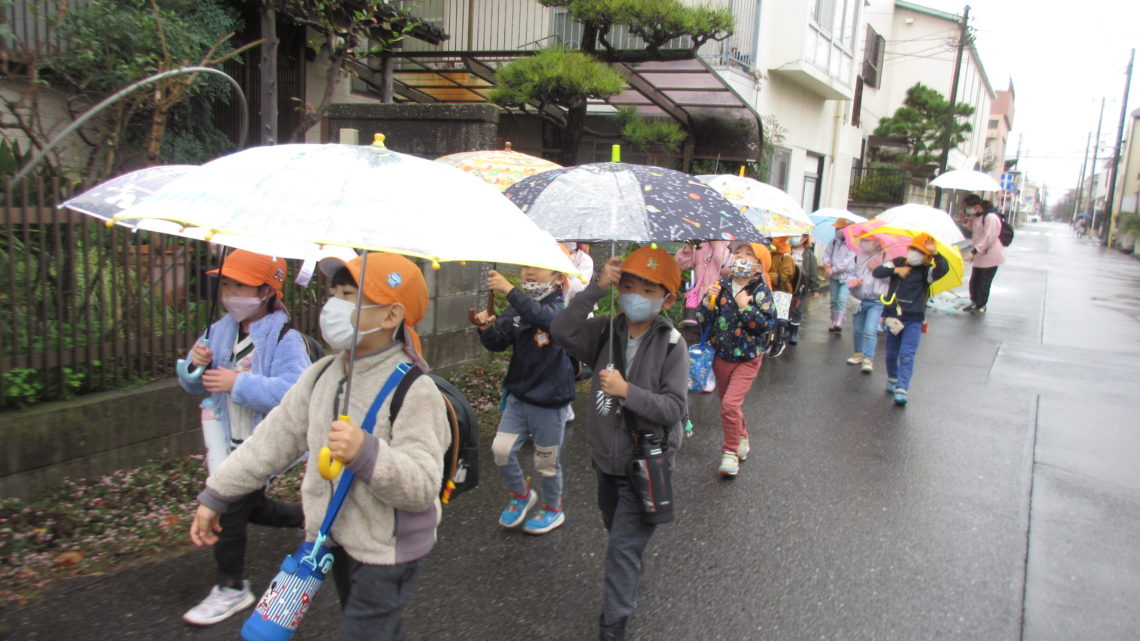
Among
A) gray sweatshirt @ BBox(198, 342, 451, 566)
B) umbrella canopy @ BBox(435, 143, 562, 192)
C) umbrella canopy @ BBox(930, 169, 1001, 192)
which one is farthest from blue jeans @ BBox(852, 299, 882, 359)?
gray sweatshirt @ BBox(198, 342, 451, 566)

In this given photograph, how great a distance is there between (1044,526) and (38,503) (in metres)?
5.52

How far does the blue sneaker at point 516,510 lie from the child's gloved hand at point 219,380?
1.73 m

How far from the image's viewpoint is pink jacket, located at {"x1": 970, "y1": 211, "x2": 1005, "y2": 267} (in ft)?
40.0

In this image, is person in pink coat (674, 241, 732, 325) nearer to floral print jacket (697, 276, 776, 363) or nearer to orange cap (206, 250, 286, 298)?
floral print jacket (697, 276, 776, 363)

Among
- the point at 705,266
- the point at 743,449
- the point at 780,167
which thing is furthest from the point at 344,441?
the point at 780,167

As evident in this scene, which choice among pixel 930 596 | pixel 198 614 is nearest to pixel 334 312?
pixel 198 614

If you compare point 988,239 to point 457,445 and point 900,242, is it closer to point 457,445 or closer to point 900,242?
point 900,242

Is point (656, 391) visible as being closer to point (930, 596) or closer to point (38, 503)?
point (930, 596)

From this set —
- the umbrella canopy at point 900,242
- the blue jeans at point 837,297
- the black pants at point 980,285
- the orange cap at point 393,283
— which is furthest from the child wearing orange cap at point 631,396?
the black pants at point 980,285

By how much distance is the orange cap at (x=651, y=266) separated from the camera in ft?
9.95

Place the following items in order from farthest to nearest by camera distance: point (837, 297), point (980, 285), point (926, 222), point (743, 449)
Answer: point (980, 285)
point (837, 297)
point (926, 222)
point (743, 449)

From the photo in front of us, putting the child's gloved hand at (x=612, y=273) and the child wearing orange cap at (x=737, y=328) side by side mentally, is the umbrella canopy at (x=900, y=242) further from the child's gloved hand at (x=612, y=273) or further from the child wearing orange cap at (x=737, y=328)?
the child's gloved hand at (x=612, y=273)

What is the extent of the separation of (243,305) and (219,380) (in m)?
0.33

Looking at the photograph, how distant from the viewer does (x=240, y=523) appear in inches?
118
